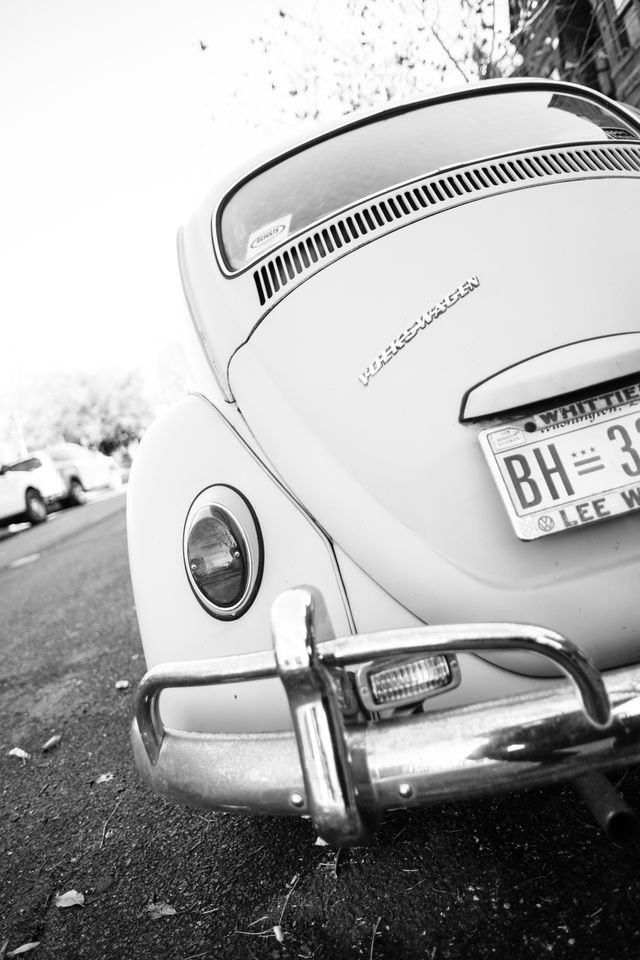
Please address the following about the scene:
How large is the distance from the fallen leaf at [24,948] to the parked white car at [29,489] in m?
13.6

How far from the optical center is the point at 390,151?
2383mm

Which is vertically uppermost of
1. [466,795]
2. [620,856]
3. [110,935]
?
[466,795]

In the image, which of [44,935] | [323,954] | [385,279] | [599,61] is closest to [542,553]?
[385,279]

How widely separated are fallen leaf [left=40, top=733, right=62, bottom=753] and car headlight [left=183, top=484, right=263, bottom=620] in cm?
169

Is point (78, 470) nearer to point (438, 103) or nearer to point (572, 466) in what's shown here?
point (438, 103)

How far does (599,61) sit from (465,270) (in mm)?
11935

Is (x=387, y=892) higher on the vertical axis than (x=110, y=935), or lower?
lower

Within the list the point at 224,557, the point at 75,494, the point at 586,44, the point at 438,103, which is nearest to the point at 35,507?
the point at 75,494

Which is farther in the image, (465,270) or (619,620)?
(465,270)

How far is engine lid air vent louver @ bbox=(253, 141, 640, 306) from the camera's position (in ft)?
6.49

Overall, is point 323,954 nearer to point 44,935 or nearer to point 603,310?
point 44,935

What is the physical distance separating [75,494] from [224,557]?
16984 millimetres

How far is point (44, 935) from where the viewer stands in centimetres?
170

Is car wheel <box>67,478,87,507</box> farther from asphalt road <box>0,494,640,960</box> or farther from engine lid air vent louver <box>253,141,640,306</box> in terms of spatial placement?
engine lid air vent louver <box>253,141,640,306</box>
